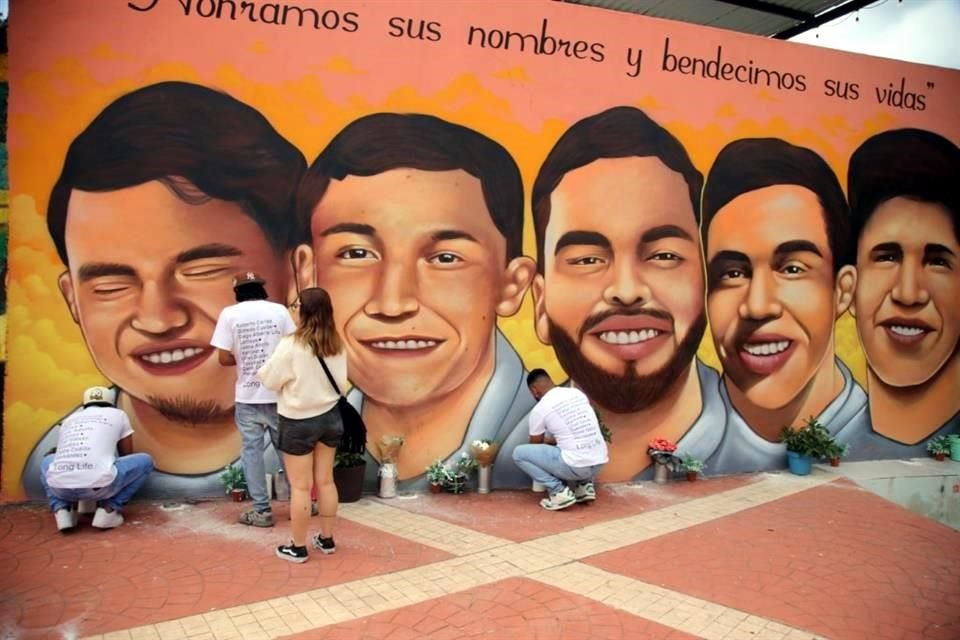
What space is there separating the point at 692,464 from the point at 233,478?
430cm

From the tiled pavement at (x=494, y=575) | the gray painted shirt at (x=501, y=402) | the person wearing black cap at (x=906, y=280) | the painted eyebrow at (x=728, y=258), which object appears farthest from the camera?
the person wearing black cap at (x=906, y=280)

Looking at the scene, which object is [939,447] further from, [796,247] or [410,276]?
[410,276]

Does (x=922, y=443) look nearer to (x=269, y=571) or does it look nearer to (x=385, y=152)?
(x=385, y=152)

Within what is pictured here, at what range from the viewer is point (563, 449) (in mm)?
Answer: 6168

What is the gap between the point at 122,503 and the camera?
5.42 metres

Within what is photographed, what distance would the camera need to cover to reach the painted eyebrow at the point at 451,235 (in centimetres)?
655

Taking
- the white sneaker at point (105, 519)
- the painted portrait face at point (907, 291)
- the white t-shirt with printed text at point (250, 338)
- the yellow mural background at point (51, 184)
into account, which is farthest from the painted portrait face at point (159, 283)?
the painted portrait face at point (907, 291)

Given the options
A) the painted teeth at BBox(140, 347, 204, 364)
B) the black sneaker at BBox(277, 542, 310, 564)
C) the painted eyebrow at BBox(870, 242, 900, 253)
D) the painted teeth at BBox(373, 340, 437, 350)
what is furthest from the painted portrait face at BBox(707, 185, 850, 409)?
the painted teeth at BBox(140, 347, 204, 364)

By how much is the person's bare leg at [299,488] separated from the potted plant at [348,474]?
1.34 m

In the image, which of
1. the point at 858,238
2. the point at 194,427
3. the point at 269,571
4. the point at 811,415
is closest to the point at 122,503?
the point at 194,427

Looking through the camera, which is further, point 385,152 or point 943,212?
point 943,212

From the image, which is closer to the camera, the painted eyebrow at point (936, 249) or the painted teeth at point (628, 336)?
the painted teeth at point (628, 336)

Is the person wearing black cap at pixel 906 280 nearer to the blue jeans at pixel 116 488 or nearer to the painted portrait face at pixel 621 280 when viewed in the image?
the painted portrait face at pixel 621 280

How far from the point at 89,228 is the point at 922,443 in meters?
8.97
